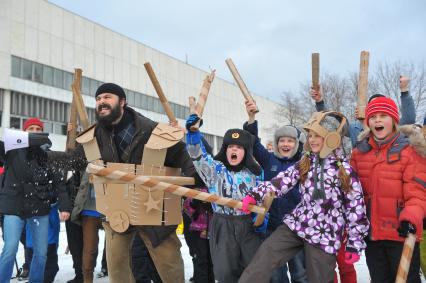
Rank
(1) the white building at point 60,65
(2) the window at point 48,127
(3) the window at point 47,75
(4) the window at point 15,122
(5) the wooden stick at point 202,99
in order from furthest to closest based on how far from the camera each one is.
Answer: (3) the window at point 47,75
(2) the window at point 48,127
(1) the white building at point 60,65
(4) the window at point 15,122
(5) the wooden stick at point 202,99

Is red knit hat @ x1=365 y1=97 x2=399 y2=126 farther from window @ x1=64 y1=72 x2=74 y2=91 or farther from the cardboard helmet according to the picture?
window @ x1=64 y1=72 x2=74 y2=91

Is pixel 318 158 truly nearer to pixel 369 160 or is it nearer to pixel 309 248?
pixel 369 160

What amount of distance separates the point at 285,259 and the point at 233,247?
602 mm

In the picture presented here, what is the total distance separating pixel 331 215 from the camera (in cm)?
361

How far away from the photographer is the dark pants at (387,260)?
3.60 metres

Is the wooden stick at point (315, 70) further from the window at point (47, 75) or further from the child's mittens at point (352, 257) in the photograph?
the window at point (47, 75)

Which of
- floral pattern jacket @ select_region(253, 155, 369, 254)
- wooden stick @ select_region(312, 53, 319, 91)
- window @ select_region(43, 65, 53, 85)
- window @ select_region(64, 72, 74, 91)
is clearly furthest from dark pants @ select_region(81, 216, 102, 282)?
window @ select_region(64, 72, 74, 91)

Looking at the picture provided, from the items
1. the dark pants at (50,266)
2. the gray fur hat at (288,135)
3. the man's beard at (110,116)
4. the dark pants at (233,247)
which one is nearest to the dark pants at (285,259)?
the dark pants at (233,247)

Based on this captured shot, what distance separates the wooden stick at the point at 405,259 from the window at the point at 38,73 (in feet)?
81.2

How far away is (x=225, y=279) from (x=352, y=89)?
90.6ft

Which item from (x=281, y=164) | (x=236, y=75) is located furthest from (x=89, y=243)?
(x=236, y=75)

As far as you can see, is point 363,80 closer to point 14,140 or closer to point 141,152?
point 141,152

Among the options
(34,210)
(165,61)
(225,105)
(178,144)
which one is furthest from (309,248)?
(225,105)

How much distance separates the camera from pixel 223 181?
4.22 metres
